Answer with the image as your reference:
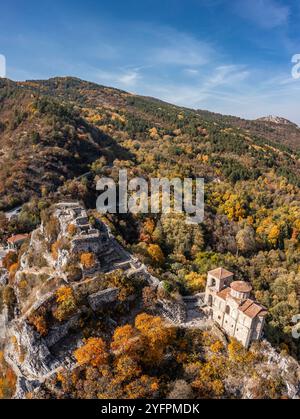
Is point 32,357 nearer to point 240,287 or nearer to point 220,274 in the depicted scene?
point 220,274

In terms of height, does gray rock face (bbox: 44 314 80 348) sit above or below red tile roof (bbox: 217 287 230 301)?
below

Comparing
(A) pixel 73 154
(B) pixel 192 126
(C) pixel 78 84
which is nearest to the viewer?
Result: (A) pixel 73 154

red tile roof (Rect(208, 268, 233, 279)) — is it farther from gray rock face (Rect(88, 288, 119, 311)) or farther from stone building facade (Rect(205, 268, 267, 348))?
gray rock face (Rect(88, 288, 119, 311))

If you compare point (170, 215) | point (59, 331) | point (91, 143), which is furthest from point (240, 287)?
point (91, 143)

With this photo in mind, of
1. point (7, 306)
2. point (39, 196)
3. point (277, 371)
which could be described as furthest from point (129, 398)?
point (39, 196)

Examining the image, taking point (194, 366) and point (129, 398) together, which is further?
point (194, 366)

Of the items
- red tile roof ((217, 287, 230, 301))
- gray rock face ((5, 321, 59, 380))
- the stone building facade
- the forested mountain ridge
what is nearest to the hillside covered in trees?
the forested mountain ridge
